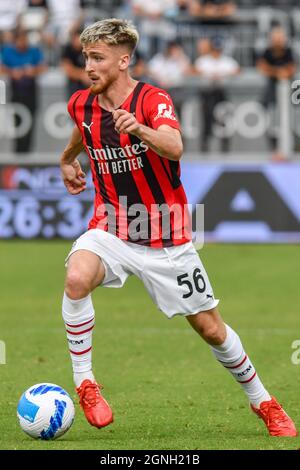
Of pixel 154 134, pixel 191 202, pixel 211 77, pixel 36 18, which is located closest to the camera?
pixel 154 134

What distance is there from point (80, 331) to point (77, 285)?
12.4 inches

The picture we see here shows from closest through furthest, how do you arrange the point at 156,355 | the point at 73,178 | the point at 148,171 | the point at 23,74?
1. the point at 148,171
2. the point at 73,178
3. the point at 156,355
4. the point at 23,74

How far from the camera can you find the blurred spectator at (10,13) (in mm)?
20250

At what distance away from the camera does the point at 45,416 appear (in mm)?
6355

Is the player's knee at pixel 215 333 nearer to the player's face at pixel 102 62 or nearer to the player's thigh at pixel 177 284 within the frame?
the player's thigh at pixel 177 284

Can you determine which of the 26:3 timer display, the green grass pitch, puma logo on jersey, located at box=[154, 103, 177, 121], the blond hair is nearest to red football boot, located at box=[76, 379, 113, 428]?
the green grass pitch

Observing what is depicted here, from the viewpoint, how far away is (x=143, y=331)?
11.1m

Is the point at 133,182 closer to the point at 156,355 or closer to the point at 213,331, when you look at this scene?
the point at 213,331

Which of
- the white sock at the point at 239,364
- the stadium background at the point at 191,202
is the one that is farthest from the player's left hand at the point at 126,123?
the stadium background at the point at 191,202

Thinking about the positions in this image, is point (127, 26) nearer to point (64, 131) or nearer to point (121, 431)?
point (121, 431)

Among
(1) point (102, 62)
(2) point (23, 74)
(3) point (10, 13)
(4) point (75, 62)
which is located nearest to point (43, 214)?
(2) point (23, 74)

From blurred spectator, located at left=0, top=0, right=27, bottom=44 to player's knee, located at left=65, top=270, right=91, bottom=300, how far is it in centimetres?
1415

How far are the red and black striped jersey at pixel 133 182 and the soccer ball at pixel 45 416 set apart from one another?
108 cm

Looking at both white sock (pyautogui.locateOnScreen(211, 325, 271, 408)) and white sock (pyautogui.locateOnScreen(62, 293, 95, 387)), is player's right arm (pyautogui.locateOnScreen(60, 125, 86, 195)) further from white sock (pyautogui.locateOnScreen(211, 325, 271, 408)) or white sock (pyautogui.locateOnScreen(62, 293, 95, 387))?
white sock (pyautogui.locateOnScreen(211, 325, 271, 408))
